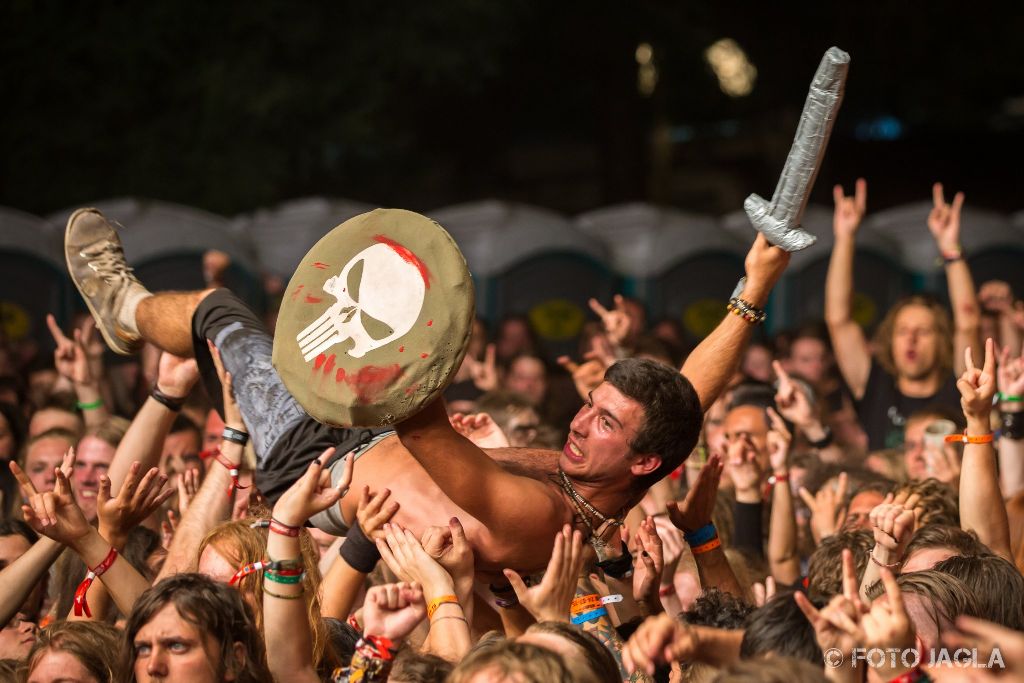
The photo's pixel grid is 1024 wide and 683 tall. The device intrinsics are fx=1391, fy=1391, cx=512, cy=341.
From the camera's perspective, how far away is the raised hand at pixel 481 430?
5.26 meters

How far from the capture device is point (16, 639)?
14.6 feet

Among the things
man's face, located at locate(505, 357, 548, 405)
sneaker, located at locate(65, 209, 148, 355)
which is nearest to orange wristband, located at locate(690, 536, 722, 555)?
sneaker, located at locate(65, 209, 148, 355)

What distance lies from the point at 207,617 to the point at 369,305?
92 centimetres

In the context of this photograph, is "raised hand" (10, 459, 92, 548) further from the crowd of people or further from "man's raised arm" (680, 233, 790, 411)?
"man's raised arm" (680, 233, 790, 411)

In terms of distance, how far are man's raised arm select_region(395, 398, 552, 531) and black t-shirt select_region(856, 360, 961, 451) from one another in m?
3.43

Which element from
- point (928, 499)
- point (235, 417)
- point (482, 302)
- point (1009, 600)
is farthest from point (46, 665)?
point (482, 302)

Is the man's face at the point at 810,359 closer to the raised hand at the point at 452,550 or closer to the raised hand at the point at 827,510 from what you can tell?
the raised hand at the point at 827,510

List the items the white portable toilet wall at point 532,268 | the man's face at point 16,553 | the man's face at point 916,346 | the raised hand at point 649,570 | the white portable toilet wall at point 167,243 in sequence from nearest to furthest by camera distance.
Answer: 1. the raised hand at point 649,570
2. the man's face at point 16,553
3. the man's face at point 916,346
4. the white portable toilet wall at point 167,243
5. the white portable toilet wall at point 532,268

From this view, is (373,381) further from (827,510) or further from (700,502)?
(827,510)

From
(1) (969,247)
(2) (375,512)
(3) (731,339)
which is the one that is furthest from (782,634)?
(1) (969,247)

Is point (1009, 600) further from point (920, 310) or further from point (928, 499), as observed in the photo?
point (920, 310)

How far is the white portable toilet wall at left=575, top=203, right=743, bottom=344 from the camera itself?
1243 cm

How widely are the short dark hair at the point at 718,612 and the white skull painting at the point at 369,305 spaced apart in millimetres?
1104

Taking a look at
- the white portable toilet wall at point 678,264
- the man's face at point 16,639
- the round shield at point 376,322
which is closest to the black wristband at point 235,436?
the man's face at point 16,639
